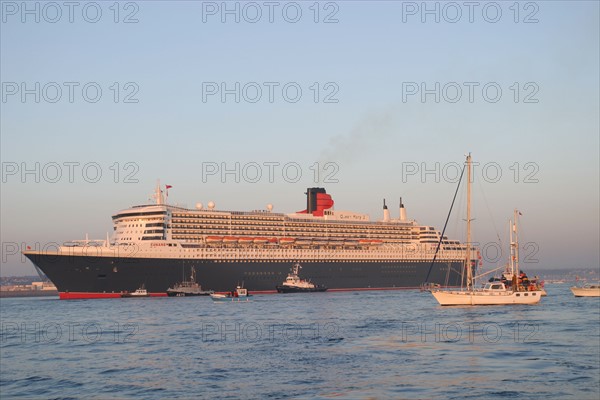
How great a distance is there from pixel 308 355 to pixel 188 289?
5040 cm

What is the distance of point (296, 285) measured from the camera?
8925 centimetres

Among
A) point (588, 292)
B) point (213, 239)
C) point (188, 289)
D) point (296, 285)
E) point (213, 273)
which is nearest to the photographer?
point (188, 289)

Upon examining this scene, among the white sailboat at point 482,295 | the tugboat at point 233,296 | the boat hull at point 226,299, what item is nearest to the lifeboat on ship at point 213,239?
the tugboat at point 233,296

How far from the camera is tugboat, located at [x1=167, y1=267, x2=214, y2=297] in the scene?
263 feet

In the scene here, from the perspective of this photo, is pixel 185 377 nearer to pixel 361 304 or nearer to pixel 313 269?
pixel 361 304

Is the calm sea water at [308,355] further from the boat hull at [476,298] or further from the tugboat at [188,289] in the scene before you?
the tugboat at [188,289]

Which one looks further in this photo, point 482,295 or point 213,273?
point 213,273

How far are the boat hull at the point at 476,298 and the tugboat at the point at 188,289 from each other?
3213 centimetres

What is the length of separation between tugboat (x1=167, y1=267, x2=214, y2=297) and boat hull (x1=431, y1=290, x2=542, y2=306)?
32.1m

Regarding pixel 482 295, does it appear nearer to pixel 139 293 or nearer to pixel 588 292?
pixel 588 292

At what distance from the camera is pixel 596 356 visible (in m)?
30.4

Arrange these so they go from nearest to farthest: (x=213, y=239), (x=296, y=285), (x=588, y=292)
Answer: (x=588, y=292) → (x=213, y=239) → (x=296, y=285)

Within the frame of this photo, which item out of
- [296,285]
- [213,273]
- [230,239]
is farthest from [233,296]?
[296,285]

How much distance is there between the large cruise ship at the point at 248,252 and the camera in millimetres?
76875
